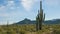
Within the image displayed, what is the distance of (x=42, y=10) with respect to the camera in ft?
117

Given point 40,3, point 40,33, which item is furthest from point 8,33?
point 40,3

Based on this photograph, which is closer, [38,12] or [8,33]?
[8,33]

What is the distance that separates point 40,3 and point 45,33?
5.28 metres

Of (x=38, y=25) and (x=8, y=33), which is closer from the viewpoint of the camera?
(x=8, y=33)

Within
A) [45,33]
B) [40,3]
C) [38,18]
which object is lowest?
[45,33]

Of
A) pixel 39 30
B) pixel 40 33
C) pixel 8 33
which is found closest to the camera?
pixel 8 33

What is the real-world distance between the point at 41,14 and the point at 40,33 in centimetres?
Result: 347

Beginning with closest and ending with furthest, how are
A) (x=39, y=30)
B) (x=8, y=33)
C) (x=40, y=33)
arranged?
(x=8, y=33)
(x=40, y=33)
(x=39, y=30)

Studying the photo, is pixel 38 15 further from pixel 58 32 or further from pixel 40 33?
pixel 58 32

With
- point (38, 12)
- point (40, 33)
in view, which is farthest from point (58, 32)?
point (38, 12)

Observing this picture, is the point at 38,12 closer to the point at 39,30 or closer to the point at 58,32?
the point at 39,30

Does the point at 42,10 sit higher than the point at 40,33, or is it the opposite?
the point at 42,10

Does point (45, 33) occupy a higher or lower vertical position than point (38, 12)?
lower

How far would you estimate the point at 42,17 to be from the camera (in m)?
36.1
